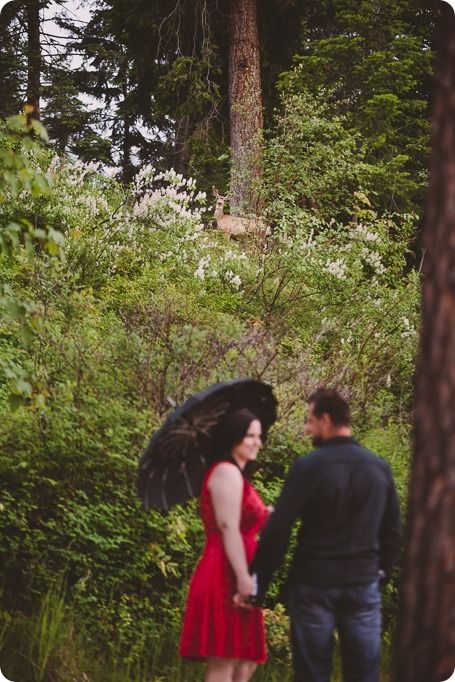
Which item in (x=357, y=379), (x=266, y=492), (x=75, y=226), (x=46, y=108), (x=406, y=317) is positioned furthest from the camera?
(x=46, y=108)

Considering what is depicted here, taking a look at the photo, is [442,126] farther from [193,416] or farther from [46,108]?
[46,108]

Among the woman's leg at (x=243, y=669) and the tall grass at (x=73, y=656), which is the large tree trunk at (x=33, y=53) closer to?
the tall grass at (x=73, y=656)

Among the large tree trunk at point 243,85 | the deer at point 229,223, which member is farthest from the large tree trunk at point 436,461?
the large tree trunk at point 243,85

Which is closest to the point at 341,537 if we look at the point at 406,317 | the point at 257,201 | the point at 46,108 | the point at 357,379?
the point at 357,379

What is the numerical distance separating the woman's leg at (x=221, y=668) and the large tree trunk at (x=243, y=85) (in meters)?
9.54

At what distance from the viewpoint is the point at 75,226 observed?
1095 centimetres

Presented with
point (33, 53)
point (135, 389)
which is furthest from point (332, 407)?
point (33, 53)

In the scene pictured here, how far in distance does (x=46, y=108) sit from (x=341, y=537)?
16.0 m

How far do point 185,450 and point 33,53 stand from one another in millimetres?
12127

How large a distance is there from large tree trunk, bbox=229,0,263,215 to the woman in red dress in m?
9.08

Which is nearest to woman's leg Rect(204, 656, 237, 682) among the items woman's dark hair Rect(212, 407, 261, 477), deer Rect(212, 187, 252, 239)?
woman's dark hair Rect(212, 407, 261, 477)

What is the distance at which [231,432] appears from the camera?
4.05 metres

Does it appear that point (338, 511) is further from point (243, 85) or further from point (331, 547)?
point (243, 85)

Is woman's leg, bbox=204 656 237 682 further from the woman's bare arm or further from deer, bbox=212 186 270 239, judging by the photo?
deer, bbox=212 186 270 239
